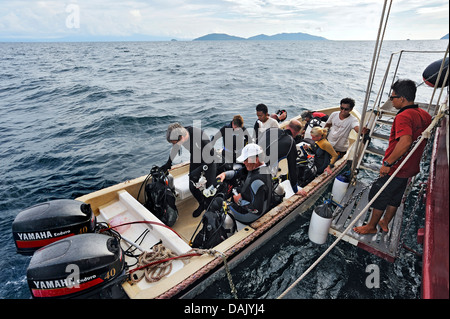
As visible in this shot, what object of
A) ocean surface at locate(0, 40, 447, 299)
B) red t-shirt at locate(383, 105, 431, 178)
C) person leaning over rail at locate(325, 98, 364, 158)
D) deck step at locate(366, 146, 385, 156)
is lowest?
ocean surface at locate(0, 40, 447, 299)

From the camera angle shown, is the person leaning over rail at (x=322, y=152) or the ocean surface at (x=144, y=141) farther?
the person leaning over rail at (x=322, y=152)

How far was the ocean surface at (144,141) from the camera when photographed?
3535 millimetres

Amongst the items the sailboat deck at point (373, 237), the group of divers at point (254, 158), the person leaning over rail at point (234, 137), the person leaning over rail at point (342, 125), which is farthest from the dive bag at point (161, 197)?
the person leaning over rail at point (342, 125)

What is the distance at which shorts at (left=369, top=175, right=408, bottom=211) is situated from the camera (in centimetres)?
301

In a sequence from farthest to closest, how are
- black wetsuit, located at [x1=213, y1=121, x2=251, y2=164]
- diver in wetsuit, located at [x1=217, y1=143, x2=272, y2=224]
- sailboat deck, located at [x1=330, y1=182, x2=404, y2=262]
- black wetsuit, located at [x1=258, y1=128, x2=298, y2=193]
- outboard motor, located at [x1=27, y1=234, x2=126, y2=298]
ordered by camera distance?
black wetsuit, located at [x1=213, y1=121, x2=251, y2=164] < black wetsuit, located at [x1=258, y1=128, x2=298, y2=193] < sailboat deck, located at [x1=330, y1=182, x2=404, y2=262] < diver in wetsuit, located at [x1=217, y1=143, x2=272, y2=224] < outboard motor, located at [x1=27, y1=234, x2=126, y2=298]

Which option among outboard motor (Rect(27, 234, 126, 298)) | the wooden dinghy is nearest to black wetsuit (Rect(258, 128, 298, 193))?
the wooden dinghy

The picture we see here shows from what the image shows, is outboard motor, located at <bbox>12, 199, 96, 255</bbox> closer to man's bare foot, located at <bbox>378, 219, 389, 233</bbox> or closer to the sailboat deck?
the sailboat deck

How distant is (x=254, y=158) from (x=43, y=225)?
2.52 meters

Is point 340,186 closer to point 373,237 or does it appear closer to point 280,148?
point 373,237

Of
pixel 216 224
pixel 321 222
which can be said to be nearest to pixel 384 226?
pixel 321 222

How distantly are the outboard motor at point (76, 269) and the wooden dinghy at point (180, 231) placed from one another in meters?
0.36

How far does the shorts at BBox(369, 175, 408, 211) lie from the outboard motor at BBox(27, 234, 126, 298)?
Answer: 3.34 meters

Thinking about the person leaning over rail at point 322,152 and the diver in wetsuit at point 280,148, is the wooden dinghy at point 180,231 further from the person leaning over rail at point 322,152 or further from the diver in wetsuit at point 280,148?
the diver in wetsuit at point 280,148

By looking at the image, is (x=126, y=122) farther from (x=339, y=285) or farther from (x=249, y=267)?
(x=339, y=285)
